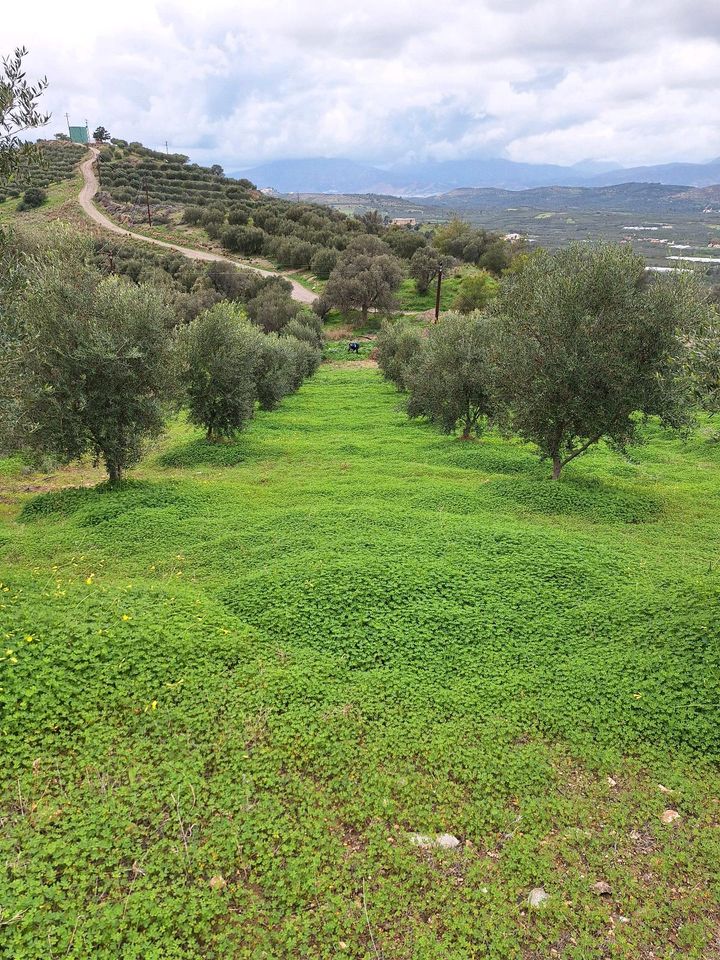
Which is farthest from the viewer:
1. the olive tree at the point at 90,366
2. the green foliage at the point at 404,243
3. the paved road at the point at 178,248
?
the green foliage at the point at 404,243

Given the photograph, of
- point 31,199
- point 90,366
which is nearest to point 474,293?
point 90,366

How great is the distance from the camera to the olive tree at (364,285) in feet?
231

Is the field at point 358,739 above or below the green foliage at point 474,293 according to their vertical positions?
below

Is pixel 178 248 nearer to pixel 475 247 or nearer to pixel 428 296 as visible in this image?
pixel 428 296

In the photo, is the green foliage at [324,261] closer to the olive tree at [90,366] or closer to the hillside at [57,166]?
the hillside at [57,166]

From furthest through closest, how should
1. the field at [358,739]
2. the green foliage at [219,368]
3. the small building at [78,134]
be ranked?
1. the small building at [78,134]
2. the green foliage at [219,368]
3. the field at [358,739]

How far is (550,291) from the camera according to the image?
20.0 m

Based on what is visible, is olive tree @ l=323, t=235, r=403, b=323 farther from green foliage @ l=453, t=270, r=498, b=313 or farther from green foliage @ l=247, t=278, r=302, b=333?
green foliage @ l=453, t=270, r=498, b=313

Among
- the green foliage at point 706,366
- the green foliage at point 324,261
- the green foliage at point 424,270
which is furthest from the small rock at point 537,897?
the green foliage at point 324,261

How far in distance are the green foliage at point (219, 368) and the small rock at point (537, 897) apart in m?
26.3

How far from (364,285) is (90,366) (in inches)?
2190

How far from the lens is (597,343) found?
1922 cm

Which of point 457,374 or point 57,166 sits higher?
point 57,166

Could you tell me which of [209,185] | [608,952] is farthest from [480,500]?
[209,185]
